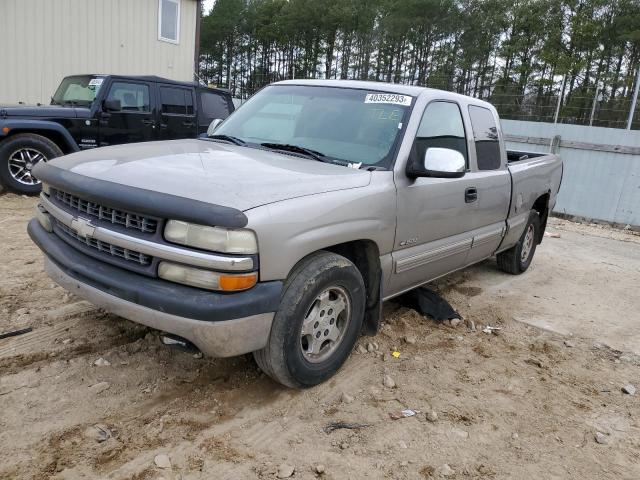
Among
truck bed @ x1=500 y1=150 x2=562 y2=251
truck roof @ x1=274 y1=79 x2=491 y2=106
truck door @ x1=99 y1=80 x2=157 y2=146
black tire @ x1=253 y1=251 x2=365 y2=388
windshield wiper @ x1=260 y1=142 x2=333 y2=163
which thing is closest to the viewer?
black tire @ x1=253 y1=251 x2=365 y2=388

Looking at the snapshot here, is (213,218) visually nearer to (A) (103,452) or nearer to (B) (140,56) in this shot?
(A) (103,452)

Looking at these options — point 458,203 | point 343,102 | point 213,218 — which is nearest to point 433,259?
point 458,203

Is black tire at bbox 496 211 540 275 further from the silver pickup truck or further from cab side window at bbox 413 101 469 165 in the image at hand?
cab side window at bbox 413 101 469 165

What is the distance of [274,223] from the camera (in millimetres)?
2645

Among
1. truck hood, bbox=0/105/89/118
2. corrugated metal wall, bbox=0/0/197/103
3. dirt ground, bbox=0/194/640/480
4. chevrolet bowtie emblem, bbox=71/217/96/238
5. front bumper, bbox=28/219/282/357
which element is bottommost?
dirt ground, bbox=0/194/640/480

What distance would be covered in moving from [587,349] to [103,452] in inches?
144

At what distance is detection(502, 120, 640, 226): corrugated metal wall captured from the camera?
34.3 feet

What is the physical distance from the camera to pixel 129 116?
872cm

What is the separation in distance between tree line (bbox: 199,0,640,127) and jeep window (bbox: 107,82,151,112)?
33.9ft

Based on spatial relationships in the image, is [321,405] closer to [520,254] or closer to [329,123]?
[329,123]

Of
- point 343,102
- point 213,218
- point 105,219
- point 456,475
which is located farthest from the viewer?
point 343,102

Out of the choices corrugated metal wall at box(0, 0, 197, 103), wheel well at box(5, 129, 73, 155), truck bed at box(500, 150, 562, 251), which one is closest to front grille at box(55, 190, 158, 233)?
truck bed at box(500, 150, 562, 251)

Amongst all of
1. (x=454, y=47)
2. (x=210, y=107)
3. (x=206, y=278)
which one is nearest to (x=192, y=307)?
(x=206, y=278)

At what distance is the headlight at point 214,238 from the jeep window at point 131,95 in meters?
6.84
